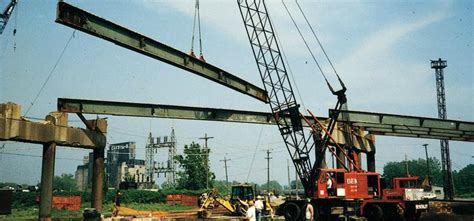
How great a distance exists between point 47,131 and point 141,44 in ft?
25.9

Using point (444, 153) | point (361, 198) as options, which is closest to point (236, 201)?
point (361, 198)

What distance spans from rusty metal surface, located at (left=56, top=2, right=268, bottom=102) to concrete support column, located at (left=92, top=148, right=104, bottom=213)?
29.6ft

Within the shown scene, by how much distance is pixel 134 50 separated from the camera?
2216 centimetres

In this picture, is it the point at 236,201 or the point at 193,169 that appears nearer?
the point at 236,201

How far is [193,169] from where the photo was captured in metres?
80.3

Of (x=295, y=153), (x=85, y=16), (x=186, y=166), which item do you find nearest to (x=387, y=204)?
(x=295, y=153)

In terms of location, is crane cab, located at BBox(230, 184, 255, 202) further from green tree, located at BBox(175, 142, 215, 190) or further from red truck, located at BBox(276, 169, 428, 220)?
green tree, located at BBox(175, 142, 215, 190)

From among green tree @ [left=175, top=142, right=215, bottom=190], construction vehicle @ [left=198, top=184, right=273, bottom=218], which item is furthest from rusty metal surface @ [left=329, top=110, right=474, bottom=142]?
green tree @ [left=175, top=142, right=215, bottom=190]

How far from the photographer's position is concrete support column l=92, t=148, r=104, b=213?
89.2 ft

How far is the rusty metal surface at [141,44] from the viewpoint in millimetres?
19859

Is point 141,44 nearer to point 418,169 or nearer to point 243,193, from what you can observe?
point 243,193

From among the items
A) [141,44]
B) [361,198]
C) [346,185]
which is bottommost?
[361,198]

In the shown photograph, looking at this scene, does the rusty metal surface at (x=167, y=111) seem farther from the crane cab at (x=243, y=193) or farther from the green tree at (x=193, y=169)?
the green tree at (x=193, y=169)

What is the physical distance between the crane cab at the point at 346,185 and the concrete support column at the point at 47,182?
1575 centimetres
